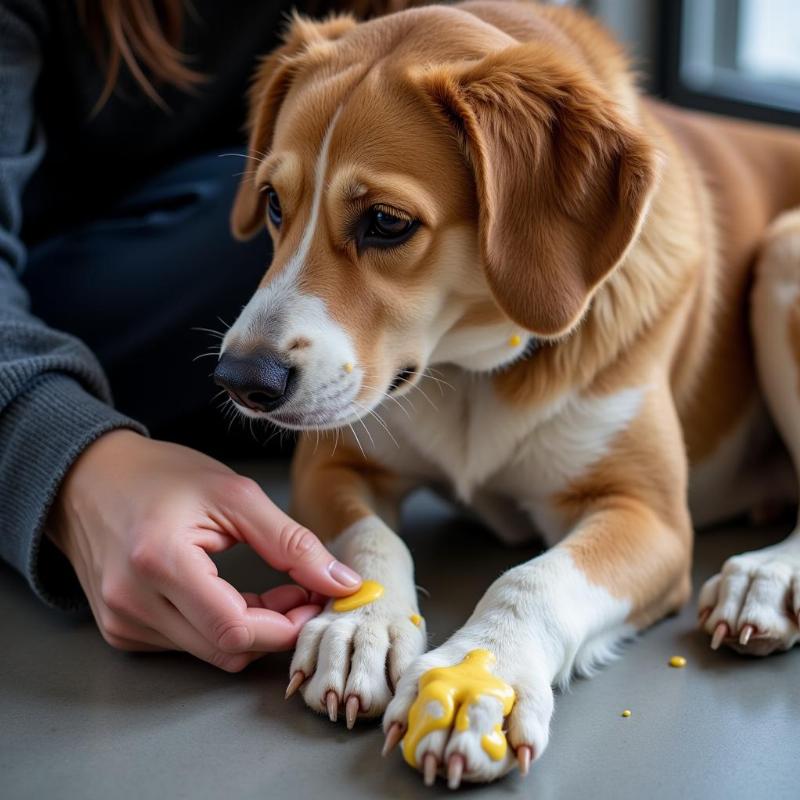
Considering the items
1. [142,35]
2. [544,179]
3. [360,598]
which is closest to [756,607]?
[360,598]

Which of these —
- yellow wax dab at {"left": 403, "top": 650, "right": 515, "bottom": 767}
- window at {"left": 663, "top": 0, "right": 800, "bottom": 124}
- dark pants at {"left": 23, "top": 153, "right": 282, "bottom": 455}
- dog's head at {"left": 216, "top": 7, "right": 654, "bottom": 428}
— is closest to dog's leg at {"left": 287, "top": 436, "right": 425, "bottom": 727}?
yellow wax dab at {"left": 403, "top": 650, "right": 515, "bottom": 767}

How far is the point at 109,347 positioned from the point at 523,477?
93 cm

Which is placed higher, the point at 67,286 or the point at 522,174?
the point at 522,174

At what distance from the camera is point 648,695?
4.74 feet

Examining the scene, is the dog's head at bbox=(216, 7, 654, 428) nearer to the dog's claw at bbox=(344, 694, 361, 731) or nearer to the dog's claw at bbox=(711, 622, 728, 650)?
the dog's claw at bbox=(344, 694, 361, 731)

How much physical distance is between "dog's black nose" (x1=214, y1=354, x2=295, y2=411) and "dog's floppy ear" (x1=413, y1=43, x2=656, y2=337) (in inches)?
11.8

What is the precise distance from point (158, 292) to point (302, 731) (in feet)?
3.59

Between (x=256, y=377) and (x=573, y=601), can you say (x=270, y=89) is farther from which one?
(x=573, y=601)

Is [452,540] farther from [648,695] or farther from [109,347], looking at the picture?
[109,347]

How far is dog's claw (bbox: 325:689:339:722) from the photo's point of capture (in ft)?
4.33

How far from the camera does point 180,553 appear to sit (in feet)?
4.49

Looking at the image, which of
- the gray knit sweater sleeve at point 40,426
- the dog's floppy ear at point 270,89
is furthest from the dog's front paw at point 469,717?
the dog's floppy ear at point 270,89

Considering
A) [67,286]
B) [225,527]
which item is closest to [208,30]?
[67,286]

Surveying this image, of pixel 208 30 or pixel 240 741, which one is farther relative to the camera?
pixel 208 30
